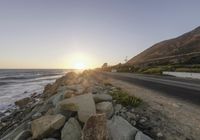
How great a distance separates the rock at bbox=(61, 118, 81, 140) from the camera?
5.10 metres

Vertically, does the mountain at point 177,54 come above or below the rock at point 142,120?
above

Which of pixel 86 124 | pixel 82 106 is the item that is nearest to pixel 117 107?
pixel 82 106

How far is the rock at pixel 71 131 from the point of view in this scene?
510 centimetres

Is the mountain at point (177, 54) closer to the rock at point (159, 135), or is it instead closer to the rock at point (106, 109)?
Answer: the rock at point (106, 109)

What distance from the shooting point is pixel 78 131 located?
527cm

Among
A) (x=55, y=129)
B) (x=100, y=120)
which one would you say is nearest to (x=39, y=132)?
(x=55, y=129)

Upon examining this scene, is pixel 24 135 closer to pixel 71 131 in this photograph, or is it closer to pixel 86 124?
pixel 71 131

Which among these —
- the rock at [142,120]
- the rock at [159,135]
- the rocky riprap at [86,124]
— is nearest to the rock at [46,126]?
the rocky riprap at [86,124]

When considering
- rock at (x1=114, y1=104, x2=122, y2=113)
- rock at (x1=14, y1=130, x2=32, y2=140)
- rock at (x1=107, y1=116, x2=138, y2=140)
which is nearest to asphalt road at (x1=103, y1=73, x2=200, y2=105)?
rock at (x1=114, y1=104, x2=122, y2=113)

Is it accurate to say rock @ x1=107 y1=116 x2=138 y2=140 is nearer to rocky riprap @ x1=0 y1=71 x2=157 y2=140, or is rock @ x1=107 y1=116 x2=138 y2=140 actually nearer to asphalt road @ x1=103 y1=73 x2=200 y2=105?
rocky riprap @ x1=0 y1=71 x2=157 y2=140

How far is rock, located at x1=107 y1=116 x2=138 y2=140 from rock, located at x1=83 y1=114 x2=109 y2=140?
0.49 m

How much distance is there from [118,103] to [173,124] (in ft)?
8.68

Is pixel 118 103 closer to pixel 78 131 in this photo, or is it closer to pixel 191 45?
pixel 78 131

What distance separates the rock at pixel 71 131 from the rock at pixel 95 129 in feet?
2.63
